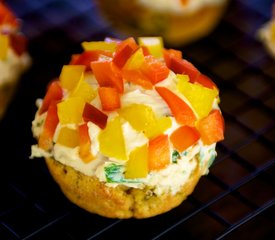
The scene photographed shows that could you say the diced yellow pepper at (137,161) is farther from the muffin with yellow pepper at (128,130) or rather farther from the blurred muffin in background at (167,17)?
the blurred muffin in background at (167,17)

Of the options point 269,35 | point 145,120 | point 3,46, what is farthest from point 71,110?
point 269,35

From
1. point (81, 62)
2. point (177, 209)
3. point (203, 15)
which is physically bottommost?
point (177, 209)

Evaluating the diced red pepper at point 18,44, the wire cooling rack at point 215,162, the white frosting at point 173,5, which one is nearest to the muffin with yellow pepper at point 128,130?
the wire cooling rack at point 215,162

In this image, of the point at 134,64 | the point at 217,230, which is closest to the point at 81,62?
the point at 134,64

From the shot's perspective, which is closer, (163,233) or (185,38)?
(163,233)

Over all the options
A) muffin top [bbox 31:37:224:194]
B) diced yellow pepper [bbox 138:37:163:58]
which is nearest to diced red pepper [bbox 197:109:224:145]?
muffin top [bbox 31:37:224:194]

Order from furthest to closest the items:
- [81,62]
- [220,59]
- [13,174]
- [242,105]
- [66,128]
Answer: [220,59] → [242,105] → [13,174] → [81,62] → [66,128]

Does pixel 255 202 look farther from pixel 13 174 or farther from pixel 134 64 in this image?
pixel 13 174

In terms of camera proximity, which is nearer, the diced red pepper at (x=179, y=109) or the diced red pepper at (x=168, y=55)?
the diced red pepper at (x=179, y=109)
